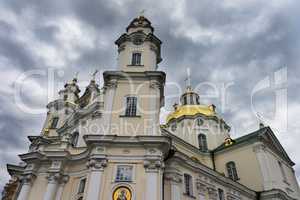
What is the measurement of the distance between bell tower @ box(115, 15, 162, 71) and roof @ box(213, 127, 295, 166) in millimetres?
14776

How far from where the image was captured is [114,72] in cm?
2384

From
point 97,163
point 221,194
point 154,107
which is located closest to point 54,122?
point 154,107

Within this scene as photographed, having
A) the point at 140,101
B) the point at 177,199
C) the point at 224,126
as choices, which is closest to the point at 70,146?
the point at 140,101

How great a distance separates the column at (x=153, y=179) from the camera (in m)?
16.7

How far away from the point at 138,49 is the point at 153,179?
47.1ft

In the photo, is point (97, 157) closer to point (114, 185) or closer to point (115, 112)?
point (114, 185)

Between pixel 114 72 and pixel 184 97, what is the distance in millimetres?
27958

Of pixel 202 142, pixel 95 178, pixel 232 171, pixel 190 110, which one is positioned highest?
pixel 190 110

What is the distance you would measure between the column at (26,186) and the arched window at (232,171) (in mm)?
22382

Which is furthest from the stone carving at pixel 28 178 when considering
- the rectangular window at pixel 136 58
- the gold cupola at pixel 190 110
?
the gold cupola at pixel 190 110

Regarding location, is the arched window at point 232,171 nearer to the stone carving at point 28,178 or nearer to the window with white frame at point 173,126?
the window with white frame at point 173,126

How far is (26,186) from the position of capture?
21.0 meters

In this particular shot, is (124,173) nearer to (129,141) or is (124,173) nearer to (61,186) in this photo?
(129,141)

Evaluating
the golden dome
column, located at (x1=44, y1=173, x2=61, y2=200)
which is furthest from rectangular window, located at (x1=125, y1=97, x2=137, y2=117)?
the golden dome
